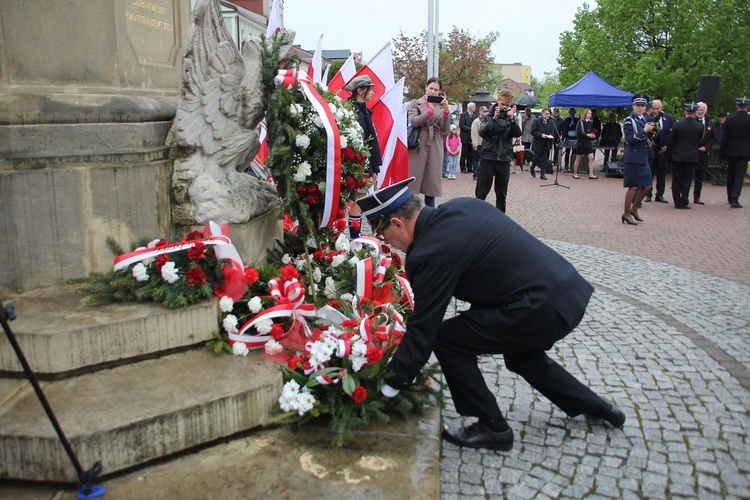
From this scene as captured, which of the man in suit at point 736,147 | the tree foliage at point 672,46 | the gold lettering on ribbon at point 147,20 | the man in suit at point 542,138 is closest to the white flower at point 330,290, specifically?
the gold lettering on ribbon at point 147,20

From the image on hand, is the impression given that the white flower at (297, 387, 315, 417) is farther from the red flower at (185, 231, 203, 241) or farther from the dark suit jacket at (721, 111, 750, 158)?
the dark suit jacket at (721, 111, 750, 158)

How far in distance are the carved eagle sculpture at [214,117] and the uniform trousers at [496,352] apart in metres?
1.86

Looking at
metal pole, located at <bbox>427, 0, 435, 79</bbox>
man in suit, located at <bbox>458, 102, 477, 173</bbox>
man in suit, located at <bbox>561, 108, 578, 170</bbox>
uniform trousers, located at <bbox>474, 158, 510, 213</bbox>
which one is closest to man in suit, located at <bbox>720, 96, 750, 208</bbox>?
uniform trousers, located at <bbox>474, 158, 510, 213</bbox>

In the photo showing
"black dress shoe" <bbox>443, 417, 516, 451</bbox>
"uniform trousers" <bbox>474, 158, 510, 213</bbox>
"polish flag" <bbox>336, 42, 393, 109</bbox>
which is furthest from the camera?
"uniform trousers" <bbox>474, 158, 510, 213</bbox>

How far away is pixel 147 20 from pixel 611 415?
372 cm

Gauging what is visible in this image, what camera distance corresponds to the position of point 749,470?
3242mm

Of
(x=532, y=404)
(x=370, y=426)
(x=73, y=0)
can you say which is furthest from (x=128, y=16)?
(x=532, y=404)

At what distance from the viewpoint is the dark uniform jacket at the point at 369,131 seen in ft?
24.1

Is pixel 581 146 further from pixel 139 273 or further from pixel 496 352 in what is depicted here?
pixel 139 273

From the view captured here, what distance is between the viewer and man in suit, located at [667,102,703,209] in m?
12.3

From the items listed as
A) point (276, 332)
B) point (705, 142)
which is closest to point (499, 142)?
point (276, 332)

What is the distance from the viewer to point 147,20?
14.7 ft

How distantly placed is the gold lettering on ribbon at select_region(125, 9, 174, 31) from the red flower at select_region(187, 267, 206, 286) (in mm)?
1688

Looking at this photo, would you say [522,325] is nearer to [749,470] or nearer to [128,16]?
[749,470]
